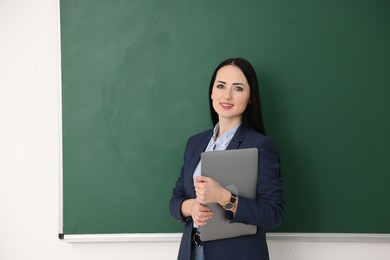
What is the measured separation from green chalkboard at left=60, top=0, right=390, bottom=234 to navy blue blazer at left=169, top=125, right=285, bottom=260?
0.44m

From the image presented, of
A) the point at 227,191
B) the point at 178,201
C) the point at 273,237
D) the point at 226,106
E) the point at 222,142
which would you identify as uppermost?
the point at 226,106

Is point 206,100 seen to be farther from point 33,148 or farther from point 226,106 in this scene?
point 33,148

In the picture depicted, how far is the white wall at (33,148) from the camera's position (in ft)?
6.41

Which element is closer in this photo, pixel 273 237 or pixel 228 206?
pixel 228 206

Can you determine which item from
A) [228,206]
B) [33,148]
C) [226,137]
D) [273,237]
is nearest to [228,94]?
[226,137]

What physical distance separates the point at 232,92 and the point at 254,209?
55 cm

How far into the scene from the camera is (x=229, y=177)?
4.31 ft

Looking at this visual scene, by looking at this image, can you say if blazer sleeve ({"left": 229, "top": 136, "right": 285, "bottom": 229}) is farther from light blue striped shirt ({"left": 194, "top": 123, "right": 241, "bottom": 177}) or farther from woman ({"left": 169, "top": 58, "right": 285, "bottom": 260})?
light blue striped shirt ({"left": 194, "top": 123, "right": 241, "bottom": 177})

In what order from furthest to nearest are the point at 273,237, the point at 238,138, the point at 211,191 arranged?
the point at 273,237 → the point at 238,138 → the point at 211,191

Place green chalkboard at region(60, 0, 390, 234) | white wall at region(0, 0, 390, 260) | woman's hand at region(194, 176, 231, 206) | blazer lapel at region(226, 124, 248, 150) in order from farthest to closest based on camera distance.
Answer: white wall at region(0, 0, 390, 260) → green chalkboard at region(60, 0, 390, 234) → blazer lapel at region(226, 124, 248, 150) → woman's hand at region(194, 176, 231, 206)

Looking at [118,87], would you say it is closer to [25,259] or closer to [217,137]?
[217,137]

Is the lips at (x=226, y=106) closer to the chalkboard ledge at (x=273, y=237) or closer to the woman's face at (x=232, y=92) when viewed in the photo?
the woman's face at (x=232, y=92)

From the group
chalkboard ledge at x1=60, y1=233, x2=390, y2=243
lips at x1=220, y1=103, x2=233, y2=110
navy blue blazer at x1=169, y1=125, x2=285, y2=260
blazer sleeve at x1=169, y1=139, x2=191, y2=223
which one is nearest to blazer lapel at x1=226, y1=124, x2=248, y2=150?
navy blue blazer at x1=169, y1=125, x2=285, y2=260

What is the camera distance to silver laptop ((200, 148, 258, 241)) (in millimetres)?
1286
